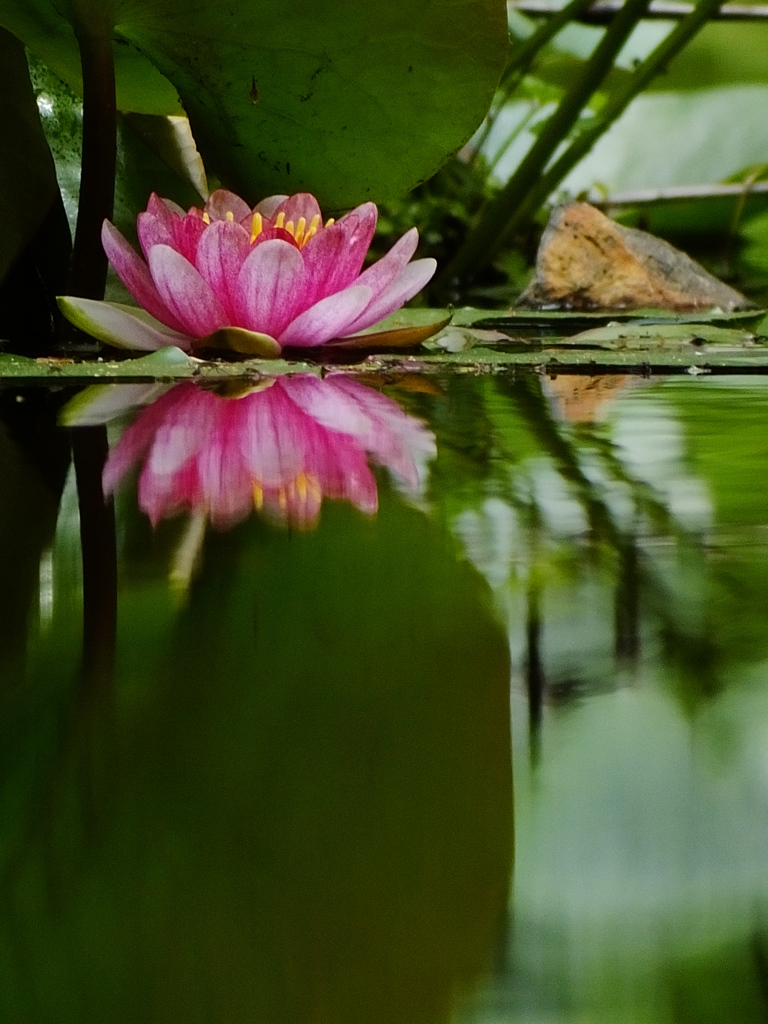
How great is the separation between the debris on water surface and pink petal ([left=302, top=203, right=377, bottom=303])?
2.31ft

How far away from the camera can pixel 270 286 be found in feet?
2.70

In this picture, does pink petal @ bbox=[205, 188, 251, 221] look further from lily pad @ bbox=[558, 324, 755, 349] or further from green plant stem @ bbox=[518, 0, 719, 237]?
green plant stem @ bbox=[518, 0, 719, 237]

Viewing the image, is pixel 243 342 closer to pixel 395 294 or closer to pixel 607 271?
pixel 395 294

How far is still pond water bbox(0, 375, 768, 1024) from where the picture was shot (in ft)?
0.44

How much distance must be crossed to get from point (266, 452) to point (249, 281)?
1.14 ft

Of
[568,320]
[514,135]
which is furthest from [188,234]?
[514,135]

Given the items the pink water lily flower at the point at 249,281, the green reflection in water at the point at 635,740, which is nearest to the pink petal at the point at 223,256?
the pink water lily flower at the point at 249,281

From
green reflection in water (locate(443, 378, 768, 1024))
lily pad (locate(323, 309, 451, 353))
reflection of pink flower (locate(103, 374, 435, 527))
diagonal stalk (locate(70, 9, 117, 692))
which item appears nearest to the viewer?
green reflection in water (locate(443, 378, 768, 1024))

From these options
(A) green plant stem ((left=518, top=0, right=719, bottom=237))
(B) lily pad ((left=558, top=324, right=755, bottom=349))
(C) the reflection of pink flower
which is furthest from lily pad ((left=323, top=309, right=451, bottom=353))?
(A) green plant stem ((left=518, top=0, right=719, bottom=237))

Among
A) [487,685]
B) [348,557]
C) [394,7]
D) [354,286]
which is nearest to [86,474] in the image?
[348,557]

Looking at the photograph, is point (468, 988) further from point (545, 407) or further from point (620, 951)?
point (545, 407)

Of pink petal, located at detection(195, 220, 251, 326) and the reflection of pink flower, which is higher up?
pink petal, located at detection(195, 220, 251, 326)

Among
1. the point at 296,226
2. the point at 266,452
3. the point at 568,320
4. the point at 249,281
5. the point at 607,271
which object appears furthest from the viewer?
the point at 607,271

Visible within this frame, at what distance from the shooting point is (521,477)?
1.46 feet
